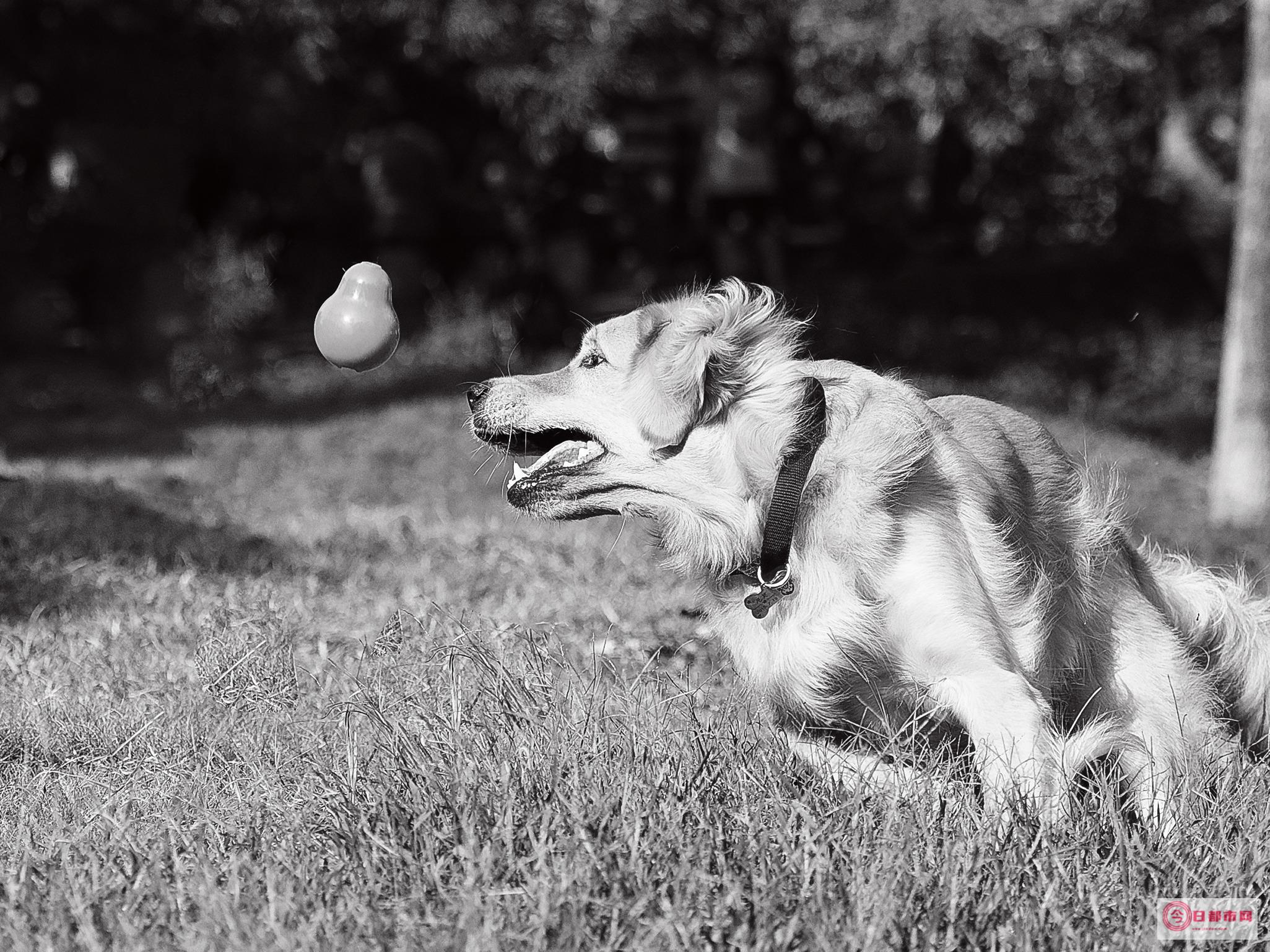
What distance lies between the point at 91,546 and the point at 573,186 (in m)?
12.3

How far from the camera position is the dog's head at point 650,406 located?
11.3 ft

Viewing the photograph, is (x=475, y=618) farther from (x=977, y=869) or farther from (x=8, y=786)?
(x=977, y=869)

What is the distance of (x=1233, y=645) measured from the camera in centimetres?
397

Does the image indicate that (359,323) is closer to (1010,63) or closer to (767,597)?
(767,597)

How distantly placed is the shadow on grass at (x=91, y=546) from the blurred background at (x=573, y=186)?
3.46 meters

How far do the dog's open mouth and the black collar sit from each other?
0.53 meters

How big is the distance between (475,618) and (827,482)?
168cm

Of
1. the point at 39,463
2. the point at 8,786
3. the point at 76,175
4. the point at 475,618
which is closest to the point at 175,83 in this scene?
the point at 76,175

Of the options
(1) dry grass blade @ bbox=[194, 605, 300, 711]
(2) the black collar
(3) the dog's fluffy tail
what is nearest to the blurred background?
(1) dry grass blade @ bbox=[194, 605, 300, 711]

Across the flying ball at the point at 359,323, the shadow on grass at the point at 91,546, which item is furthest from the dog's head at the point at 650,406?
the shadow on grass at the point at 91,546

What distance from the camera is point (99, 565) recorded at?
5348mm

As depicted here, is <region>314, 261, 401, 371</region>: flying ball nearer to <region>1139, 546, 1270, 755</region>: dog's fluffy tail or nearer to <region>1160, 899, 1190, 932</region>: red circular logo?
<region>1139, 546, 1270, 755</region>: dog's fluffy tail

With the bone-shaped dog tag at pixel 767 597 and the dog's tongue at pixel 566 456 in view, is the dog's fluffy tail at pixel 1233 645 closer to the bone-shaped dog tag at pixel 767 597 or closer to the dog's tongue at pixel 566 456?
the bone-shaped dog tag at pixel 767 597

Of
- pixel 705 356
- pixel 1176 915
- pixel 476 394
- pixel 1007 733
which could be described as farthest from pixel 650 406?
pixel 1176 915
